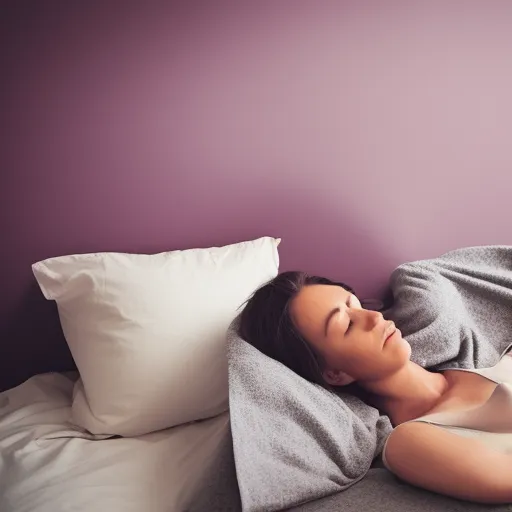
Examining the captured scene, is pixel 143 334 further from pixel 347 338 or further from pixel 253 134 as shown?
pixel 253 134

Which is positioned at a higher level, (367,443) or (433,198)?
(433,198)

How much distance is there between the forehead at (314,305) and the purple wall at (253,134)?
0.34 metres

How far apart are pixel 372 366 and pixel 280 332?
0.20 m

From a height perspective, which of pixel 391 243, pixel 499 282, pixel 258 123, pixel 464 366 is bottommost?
pixel 464 366

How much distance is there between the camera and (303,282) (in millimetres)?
1179

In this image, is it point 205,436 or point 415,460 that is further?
point 205,436

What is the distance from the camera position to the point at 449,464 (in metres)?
0.84

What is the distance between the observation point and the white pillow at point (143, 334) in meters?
1.14

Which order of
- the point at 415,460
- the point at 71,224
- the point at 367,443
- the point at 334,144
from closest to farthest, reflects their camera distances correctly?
the point at 415,460 < the point at 367,443 < the point at 71,224 < the point at 334,144

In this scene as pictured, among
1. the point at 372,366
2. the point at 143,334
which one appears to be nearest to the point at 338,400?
the point at 372,366

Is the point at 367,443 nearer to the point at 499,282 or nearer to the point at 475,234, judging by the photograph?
the point at 499,282

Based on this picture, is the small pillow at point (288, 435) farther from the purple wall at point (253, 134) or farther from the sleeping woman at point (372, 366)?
the purple wall at point (253, 134)

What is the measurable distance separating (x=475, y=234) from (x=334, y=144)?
1.67 ft

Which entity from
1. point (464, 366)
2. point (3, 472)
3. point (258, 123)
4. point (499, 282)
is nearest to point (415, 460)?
point (464, 366)
